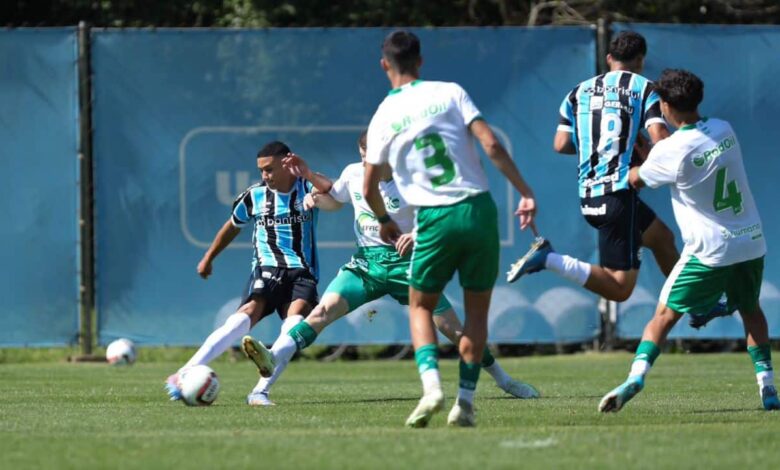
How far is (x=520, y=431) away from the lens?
298 inches

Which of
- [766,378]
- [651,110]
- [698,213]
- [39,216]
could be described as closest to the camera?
[698,213]

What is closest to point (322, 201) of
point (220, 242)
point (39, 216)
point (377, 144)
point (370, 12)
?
point (220, 242)

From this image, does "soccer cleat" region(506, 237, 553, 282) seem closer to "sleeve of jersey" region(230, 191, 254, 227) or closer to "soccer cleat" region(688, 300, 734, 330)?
"soccer cleat" region(688, 300, 734, 330)

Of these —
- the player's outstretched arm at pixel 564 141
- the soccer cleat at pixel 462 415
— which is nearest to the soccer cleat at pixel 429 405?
the soccer cleat at pixel 462 415

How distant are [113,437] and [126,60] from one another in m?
8.87

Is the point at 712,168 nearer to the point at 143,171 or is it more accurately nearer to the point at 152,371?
the point at 152,371

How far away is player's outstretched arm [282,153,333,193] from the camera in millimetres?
9555

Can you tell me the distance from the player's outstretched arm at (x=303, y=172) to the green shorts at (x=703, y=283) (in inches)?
95.8

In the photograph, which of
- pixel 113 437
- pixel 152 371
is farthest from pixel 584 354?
pixel 113 437

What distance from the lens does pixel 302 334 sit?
9.98 metres

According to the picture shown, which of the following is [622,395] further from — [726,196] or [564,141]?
[564,141]

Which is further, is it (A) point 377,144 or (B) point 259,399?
(B) point 259,399

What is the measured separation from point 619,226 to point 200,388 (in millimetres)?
2846

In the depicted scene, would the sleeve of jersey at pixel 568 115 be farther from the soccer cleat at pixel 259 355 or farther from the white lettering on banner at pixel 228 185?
the white lettering on banner at pixel 228 185
